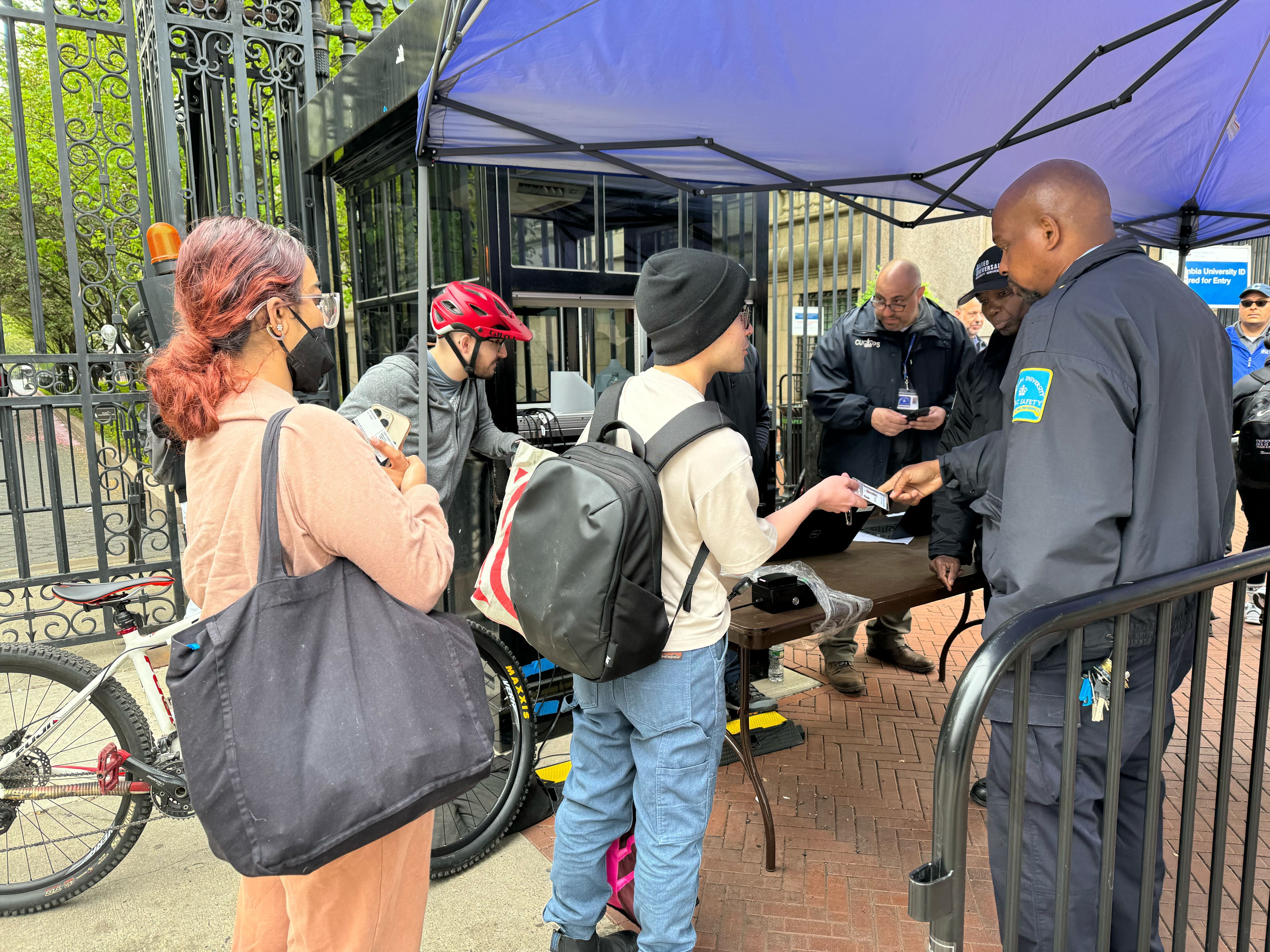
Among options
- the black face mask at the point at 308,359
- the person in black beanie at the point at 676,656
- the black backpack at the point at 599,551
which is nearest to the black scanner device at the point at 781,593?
the person in black beanie at the point at 676,656

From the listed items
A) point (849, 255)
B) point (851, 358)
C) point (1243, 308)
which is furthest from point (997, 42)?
point (1243, 308)

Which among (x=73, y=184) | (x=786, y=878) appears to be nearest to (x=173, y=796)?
(x=786, y=878)

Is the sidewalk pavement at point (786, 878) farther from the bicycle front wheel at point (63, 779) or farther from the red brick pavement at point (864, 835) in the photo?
the bicycle front wheel at point (63, 779)

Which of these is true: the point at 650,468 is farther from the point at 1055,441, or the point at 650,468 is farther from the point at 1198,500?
the point at 1198,500

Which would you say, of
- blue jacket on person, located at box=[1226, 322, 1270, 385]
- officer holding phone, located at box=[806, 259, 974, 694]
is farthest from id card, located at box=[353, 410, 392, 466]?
blue jacket on person, located at box=[1226, 322, 1270, 385]

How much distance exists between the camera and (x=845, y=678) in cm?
476

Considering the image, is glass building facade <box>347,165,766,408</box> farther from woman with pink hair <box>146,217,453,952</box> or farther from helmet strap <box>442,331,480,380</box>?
woman with pink hair <box>146,217,453,952</box>

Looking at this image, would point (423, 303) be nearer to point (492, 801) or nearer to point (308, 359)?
point (308, 359)

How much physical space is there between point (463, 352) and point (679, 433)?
162cm

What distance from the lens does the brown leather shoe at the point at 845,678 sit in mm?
4711

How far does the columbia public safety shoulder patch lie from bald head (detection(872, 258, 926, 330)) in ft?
7.91

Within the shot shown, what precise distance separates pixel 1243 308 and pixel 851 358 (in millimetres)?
4510

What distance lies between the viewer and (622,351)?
178 inches

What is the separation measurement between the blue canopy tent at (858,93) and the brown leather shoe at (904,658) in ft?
8.39
